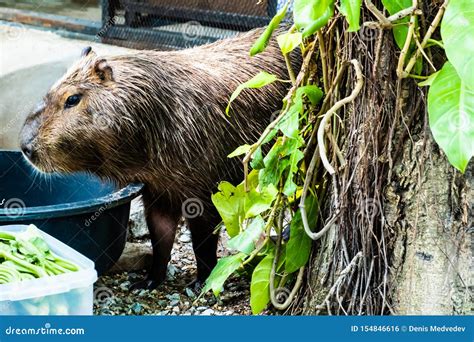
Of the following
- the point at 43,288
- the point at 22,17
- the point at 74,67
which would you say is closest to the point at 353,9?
the point at 43,288

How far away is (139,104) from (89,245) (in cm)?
48

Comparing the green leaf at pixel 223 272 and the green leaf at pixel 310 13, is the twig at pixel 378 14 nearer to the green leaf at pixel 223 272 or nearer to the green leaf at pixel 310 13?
the green leaf at pixel 310 13

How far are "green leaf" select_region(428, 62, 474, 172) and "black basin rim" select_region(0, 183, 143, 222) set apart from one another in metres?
1.17

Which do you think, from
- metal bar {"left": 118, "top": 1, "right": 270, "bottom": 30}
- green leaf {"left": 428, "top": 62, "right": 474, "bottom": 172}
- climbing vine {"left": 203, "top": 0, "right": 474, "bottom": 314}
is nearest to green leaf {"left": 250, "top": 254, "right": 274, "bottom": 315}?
climbing vine {"left": 203, "top": 0, "right": 474, "bottom": 314}

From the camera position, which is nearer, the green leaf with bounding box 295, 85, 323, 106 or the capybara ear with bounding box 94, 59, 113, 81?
the green leaf with bounding box 295, 85, 323, 106

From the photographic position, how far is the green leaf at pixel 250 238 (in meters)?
2.52

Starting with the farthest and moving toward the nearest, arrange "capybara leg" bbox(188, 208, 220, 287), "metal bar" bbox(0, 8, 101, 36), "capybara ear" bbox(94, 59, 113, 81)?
"metal bar" bbox(0, 8, 101, 36), "capybara leg" bbox(188, 208, 220, 287), "capybara ear" bbox(94, 59, 113, 81)

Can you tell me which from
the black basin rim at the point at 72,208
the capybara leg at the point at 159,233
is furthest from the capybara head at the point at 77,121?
the capybara leg at the point at 159,233

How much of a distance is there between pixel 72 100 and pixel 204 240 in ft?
2.16

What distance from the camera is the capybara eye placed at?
290cm

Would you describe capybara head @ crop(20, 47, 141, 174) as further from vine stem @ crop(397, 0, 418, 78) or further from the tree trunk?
vine stem @ crop(397, 0, 418, 78)

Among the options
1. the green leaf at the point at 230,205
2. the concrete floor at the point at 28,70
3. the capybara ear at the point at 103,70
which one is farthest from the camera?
the concrete floor at the point at 28,70

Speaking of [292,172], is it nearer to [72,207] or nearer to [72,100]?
[72,207]

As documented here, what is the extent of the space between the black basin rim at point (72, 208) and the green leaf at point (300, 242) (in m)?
0.63
